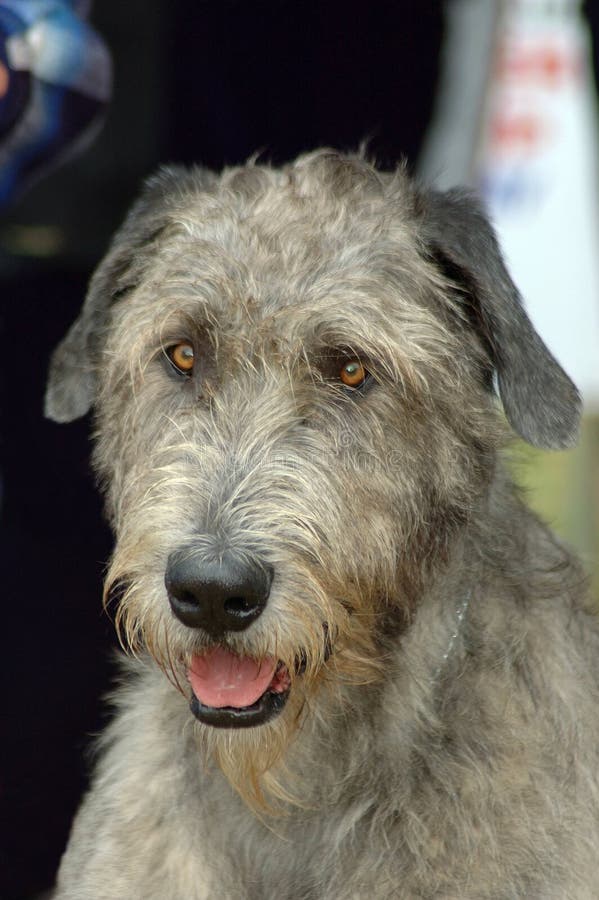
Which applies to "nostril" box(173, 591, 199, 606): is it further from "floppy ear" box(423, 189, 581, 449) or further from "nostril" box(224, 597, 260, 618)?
"floppy ear" box(423, 189, 581, 449)

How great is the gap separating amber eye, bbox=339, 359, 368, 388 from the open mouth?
2.33ft

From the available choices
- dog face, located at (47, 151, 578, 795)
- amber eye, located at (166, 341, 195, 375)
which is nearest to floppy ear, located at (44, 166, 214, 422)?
dog face, located at (47, 151, 578, 795)

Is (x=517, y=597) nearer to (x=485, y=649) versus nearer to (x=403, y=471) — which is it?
(x=485, y=649)

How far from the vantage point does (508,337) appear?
3.29 meters

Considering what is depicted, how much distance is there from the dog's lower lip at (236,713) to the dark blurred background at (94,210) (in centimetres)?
250

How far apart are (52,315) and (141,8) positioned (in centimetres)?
138

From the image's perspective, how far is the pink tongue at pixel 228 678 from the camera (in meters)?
2.95

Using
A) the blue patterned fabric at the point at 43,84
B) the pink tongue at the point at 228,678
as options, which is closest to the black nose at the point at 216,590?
the pink tongue at the point at 228,678

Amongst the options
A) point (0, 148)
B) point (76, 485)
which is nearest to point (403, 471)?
point (0, 148)

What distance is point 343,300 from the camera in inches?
123

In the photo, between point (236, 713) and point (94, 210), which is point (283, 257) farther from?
point (94, 210)

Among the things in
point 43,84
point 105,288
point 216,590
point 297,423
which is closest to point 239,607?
point 216,590

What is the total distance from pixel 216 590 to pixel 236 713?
348mm

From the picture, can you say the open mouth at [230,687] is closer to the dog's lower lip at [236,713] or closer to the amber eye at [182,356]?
the dog's lower lip at [236,713]
